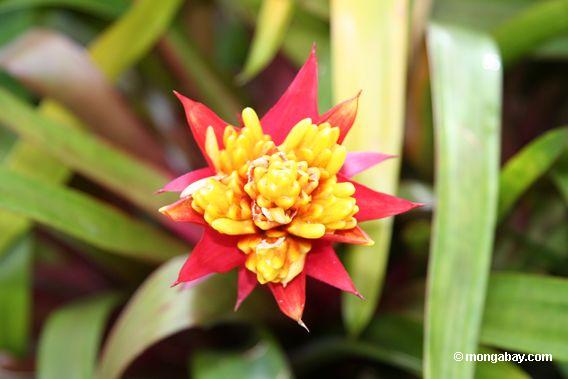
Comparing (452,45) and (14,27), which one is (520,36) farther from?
(14,27)

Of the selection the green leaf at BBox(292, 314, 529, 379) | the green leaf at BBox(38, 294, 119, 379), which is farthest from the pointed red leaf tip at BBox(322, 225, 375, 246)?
the green leaf at BBox(38, 294, 119, 379)

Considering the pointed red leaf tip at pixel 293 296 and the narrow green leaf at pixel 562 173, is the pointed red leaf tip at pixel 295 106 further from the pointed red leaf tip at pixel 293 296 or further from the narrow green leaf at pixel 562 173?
the narrow green leaf at pixel 562 173

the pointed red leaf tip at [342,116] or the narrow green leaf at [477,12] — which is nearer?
the pointed red leaf tip at [342,116]

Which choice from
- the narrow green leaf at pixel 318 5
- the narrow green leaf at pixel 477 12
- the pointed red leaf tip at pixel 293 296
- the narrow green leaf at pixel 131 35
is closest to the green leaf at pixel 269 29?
the narrow green leaf at pixel 318 5

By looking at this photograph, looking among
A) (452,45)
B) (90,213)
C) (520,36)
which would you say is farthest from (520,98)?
(90,213)

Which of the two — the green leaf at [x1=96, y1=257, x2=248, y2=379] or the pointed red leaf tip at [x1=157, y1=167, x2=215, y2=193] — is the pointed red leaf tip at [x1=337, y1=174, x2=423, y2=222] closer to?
the pointed red leaf tip at [x1=157, y1=167, x2=215, y2=193]
